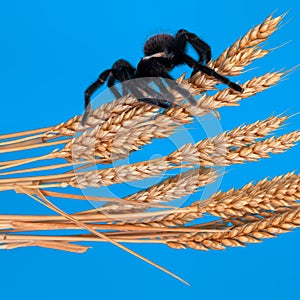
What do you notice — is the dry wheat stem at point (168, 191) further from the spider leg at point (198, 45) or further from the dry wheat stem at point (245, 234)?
the spider leg at point (198, 45)

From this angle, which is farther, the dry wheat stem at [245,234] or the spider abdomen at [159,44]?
the spider abdomen at [159,44]

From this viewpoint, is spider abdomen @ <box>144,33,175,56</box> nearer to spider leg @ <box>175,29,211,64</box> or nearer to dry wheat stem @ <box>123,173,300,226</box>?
spider leg @ <box>175,29,211,64</box>

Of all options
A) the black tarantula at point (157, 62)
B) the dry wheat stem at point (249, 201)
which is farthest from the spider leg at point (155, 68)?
the dry wheat stem at point (249, 201)

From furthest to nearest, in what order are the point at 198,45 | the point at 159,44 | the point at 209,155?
the point at 159,44 < the point at 198,45 < the point at 209,155

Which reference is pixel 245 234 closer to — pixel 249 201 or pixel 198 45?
pixel 249 201

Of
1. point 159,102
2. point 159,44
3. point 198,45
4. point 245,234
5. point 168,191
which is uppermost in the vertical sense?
point 159,44

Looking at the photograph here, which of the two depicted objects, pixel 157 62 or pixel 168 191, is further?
pixel 157 62

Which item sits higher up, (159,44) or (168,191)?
(159,44)

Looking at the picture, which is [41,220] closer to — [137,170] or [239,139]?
[137,170]

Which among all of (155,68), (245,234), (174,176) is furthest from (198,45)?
(245,234)
